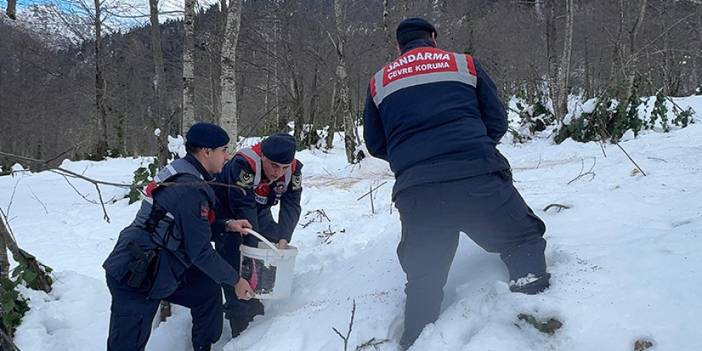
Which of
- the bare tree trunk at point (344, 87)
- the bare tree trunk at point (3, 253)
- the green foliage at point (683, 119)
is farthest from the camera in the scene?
the bare tree trunk at point (344, 87)

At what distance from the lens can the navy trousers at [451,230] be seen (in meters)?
2.18

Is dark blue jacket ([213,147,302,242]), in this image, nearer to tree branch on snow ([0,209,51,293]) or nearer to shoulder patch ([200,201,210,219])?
shoulder patch ([200,201,210,219])

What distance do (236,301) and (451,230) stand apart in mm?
1703

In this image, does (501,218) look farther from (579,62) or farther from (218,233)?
(579,62)

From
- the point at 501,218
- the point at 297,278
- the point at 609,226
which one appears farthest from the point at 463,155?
the point at 297,278

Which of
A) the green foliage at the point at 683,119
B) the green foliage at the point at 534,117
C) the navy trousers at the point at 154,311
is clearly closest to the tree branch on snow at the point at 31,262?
the navy trousers at the point at 154,311

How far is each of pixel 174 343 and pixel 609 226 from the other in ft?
9.08

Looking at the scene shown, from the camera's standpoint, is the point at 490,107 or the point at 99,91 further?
the point at 99,91

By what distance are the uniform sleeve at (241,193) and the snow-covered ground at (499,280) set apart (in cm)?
68

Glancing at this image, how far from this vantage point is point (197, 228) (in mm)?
2676

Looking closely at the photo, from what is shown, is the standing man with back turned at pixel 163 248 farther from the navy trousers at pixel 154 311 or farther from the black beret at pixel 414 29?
the black beret at pixel 414 29

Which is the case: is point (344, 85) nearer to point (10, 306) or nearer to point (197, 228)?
point (10, 306)

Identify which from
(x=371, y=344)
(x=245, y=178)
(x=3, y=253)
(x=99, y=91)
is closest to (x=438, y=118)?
(x=371, y=344)

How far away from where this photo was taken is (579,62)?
2972 cm
